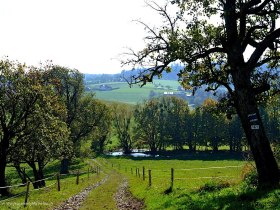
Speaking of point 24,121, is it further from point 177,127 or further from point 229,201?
point 177,127

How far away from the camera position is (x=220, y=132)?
125 meters

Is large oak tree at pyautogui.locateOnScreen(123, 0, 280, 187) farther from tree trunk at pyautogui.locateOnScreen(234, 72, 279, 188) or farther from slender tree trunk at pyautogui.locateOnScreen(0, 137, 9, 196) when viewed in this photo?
slender tree trunk at pyautogui.locateOnScreen(0, 137, 9, 196)

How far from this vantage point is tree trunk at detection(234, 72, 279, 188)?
16.8 m

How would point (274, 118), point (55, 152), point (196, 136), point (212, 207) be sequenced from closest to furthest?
point (212, 207), point (55, 152), point (274, 118), point (196, 136)

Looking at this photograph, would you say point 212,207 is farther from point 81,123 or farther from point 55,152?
point 81,123

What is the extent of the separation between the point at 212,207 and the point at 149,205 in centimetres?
619

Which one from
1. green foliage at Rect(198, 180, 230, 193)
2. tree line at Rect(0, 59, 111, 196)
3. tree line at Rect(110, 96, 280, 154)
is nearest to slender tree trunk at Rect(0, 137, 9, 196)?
tree line at Rect(0, 59, 111, 196)

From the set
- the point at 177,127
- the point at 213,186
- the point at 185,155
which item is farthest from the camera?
the point at 177,127

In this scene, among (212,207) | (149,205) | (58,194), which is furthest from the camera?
(58,194)

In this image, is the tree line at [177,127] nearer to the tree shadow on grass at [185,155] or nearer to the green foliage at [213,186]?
the tree shadow on grass at [185,155]

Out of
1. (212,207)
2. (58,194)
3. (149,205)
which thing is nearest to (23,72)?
(58,194)

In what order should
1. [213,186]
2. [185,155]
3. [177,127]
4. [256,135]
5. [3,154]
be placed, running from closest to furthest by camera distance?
[256,135] → [213,186] → [3,154] → [185,155] → [177,127]

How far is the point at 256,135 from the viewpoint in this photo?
56.3 feet

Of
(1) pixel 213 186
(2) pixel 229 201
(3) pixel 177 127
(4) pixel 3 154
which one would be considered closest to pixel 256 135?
(2) pixel 229 201
